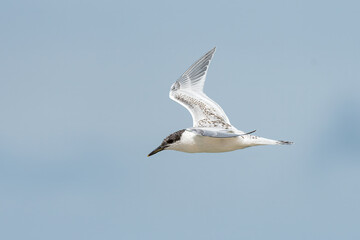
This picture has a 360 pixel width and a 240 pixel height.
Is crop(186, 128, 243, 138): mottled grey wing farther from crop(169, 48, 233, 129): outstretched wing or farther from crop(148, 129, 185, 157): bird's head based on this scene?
crop(169, 48, 233, 129): outstretched wing

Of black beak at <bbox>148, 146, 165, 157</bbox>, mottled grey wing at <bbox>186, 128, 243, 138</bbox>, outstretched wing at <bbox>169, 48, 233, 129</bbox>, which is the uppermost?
outstretched wing at <bbox>169, 48, 233, 129</bbox>

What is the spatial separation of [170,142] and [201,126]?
3.66 ft

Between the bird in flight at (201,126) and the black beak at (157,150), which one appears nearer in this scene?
the bird in flight at (201,126)

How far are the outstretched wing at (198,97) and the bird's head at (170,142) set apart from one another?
3.44ft

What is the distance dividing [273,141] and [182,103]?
12.1 ft

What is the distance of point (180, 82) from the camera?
20.6 meters

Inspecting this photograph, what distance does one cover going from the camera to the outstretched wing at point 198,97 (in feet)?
57.7

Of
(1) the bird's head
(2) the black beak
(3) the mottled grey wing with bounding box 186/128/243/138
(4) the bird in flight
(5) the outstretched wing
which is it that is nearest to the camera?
(3) the mottled grey wing with bounding box 186/128/243/138

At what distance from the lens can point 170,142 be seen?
1655cm

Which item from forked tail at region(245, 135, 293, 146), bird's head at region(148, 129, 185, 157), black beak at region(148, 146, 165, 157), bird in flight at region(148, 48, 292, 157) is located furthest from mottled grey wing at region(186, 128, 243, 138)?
black beak at region(148, 146, 165, 157)

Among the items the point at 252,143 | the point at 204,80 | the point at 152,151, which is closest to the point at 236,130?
the point at 252,143

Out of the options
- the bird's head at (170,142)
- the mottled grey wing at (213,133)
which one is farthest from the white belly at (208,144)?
the mottled grey wing at (213,133)

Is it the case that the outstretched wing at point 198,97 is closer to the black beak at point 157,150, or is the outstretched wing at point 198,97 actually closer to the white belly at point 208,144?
the white belly at point 208,144

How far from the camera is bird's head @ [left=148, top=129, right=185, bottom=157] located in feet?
53.7
